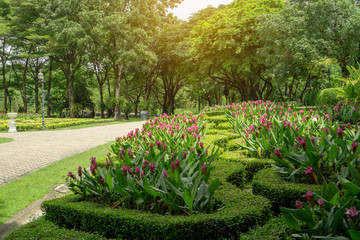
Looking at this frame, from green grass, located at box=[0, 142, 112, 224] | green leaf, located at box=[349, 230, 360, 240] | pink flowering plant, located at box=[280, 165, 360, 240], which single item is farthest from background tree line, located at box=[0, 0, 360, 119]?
green leaf, located at box=[349, 230, 360, 240]

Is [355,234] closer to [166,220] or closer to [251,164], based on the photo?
[166,220]

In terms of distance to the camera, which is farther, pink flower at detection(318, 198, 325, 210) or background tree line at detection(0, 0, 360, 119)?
background tree line at detection(0, 0, 360, 119)

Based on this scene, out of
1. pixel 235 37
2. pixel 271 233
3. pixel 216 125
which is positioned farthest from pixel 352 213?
pixel 235 37

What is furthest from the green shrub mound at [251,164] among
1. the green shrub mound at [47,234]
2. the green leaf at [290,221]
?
the green shrub mound at [47,234]

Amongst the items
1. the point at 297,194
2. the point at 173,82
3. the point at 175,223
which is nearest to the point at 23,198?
the point at 175,223

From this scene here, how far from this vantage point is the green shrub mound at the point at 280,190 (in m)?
3.39

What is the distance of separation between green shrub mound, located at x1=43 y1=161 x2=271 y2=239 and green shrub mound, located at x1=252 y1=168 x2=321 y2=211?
0.35m

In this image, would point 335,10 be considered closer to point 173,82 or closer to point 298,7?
point 298,7

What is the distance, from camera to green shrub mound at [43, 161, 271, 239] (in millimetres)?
2727

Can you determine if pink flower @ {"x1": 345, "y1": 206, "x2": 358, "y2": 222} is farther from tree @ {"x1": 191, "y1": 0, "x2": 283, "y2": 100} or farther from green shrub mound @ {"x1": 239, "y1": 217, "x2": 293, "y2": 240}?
tree @ {"x1": 191, "y1": 0, "x2": 283, "y2": 100}

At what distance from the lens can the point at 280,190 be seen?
349 centimetres

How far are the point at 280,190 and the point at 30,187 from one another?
5180 millimetres

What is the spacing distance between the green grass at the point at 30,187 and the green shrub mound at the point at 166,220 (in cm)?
164

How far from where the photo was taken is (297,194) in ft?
11.1
